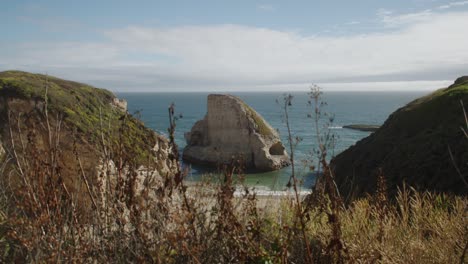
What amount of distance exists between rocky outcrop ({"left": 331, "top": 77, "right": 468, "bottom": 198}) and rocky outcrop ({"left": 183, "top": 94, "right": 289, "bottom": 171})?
20.1 m

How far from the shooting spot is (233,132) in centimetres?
4947

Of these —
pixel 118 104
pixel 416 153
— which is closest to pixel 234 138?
pixel 416 153

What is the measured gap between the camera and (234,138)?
49281 millimetres

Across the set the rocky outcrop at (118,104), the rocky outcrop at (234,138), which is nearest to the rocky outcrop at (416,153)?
the rocky outcrop at (118,104)

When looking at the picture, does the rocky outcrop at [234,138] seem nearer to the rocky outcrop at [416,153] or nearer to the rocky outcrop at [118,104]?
the rocky outcrop at [416,153]

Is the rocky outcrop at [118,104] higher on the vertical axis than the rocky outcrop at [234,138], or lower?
higher

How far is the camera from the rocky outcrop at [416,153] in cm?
1506

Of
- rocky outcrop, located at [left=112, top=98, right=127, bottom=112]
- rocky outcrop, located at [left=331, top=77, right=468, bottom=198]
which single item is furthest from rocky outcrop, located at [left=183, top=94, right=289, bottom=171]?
rocky outcrop, located at [left=112, top=98, right=127, bottom=112]

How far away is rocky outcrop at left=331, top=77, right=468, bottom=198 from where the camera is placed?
15062 millimetres

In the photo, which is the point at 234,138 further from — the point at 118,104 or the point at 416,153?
the point at 118,104

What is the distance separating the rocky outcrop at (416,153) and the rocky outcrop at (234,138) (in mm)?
20075

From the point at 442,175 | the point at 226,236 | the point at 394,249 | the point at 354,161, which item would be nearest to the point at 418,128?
the point at 354,161

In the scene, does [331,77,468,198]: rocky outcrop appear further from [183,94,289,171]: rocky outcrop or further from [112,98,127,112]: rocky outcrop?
[183,94,289,171]: rocky outcrop

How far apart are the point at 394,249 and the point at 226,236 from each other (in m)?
2.23
